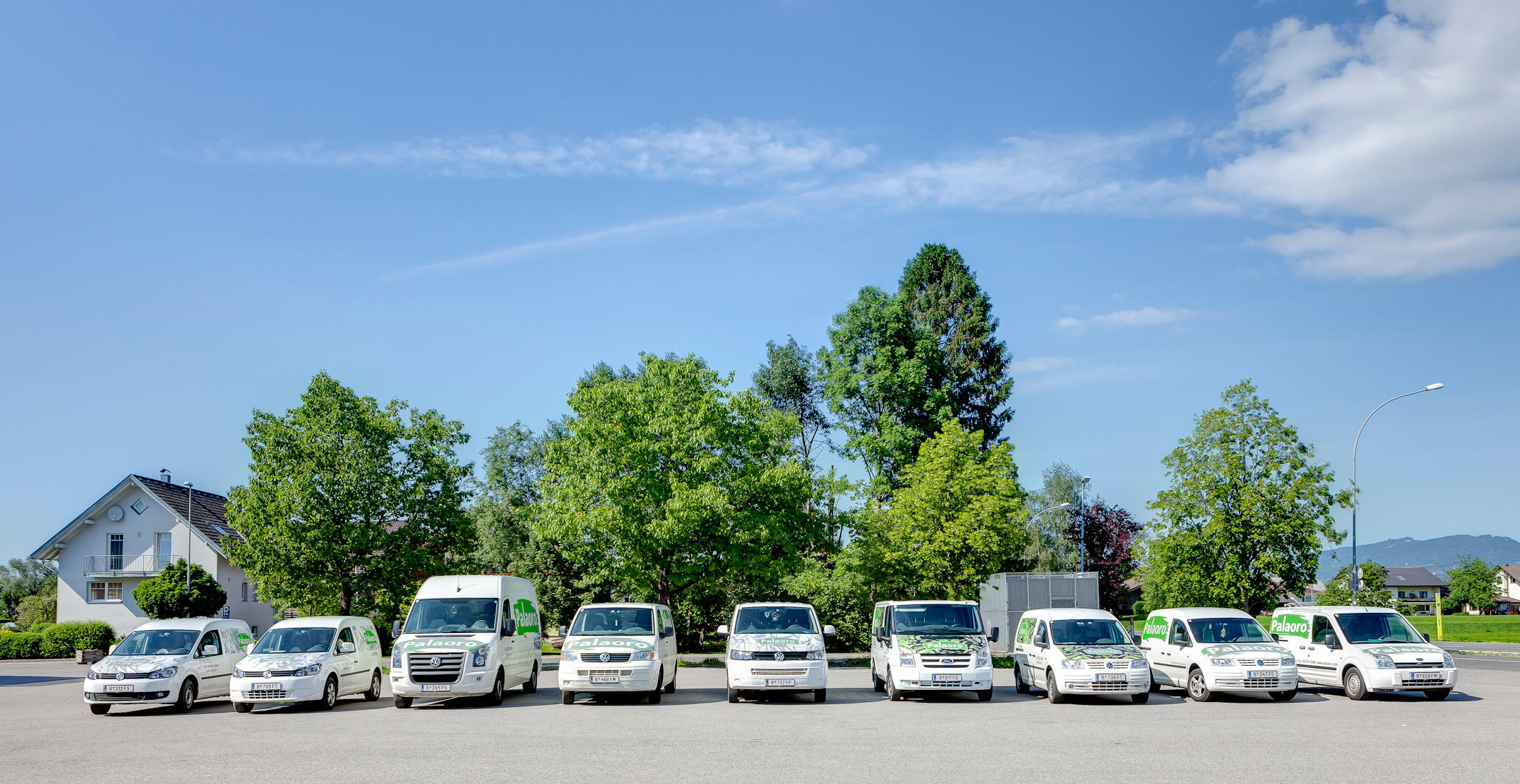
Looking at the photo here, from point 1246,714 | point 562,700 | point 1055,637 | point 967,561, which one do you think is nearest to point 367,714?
point 562,700

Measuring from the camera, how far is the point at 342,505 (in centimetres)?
3225

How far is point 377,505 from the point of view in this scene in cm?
3259

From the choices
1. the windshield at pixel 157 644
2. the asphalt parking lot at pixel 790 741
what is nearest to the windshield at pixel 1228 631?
the asphalt parking lot at pixel 790 741

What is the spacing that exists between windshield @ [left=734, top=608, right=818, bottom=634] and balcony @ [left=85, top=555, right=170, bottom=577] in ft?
144

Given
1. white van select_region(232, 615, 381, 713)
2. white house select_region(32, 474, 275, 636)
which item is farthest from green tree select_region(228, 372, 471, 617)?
white house select_region(32, 474, 275, 636)

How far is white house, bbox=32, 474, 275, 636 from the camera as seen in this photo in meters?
53.6

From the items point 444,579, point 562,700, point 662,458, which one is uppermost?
point 662,458

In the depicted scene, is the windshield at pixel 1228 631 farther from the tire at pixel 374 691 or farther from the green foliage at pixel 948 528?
the tire at pixel 374 691

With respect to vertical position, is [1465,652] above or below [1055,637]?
below

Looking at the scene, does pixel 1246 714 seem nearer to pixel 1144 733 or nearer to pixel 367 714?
pixel 1144 733

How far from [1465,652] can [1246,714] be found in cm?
3138

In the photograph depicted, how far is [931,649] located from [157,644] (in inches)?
551

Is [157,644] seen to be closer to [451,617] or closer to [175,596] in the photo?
[451,617]

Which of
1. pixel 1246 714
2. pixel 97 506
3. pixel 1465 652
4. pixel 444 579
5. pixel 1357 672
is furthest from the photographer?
pixel 97 506
